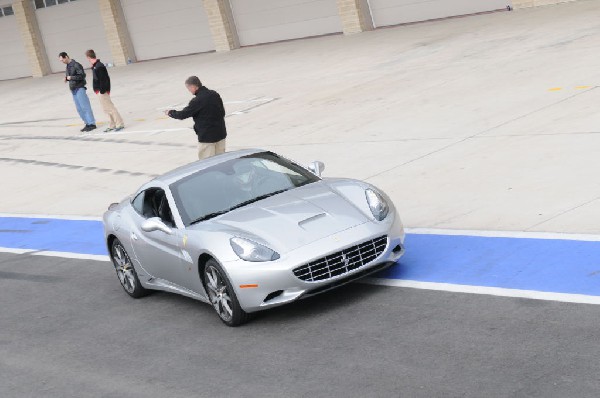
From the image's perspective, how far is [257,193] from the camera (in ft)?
35.1

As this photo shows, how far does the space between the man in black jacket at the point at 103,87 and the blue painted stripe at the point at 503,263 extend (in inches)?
531

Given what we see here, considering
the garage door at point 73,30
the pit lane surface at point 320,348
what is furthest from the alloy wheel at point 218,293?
the garage door at point 73,30

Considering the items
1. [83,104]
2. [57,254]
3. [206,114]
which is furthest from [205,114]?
[83,104]

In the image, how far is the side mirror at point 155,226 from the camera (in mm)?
10469

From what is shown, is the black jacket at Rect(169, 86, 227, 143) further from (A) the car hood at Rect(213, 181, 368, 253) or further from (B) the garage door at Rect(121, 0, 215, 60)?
(B) the garage door at Rect(121, 0, 215, 60)

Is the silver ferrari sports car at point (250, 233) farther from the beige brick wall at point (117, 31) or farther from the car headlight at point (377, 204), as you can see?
the beige brick wall at point (117, 31)

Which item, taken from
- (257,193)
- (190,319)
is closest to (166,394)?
(190,319)

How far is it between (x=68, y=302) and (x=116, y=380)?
3.25 metres

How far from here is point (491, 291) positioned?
912 centimetres

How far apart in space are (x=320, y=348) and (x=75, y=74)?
1760 cm

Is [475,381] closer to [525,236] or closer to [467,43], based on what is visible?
[525,236]

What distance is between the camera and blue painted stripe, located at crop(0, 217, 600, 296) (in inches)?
359

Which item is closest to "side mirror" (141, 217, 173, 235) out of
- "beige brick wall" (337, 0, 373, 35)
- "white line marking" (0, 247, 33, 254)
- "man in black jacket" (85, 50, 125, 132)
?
"white line marking" (0, 247, 33, 254)

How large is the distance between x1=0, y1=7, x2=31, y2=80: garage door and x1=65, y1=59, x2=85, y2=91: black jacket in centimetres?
2004
